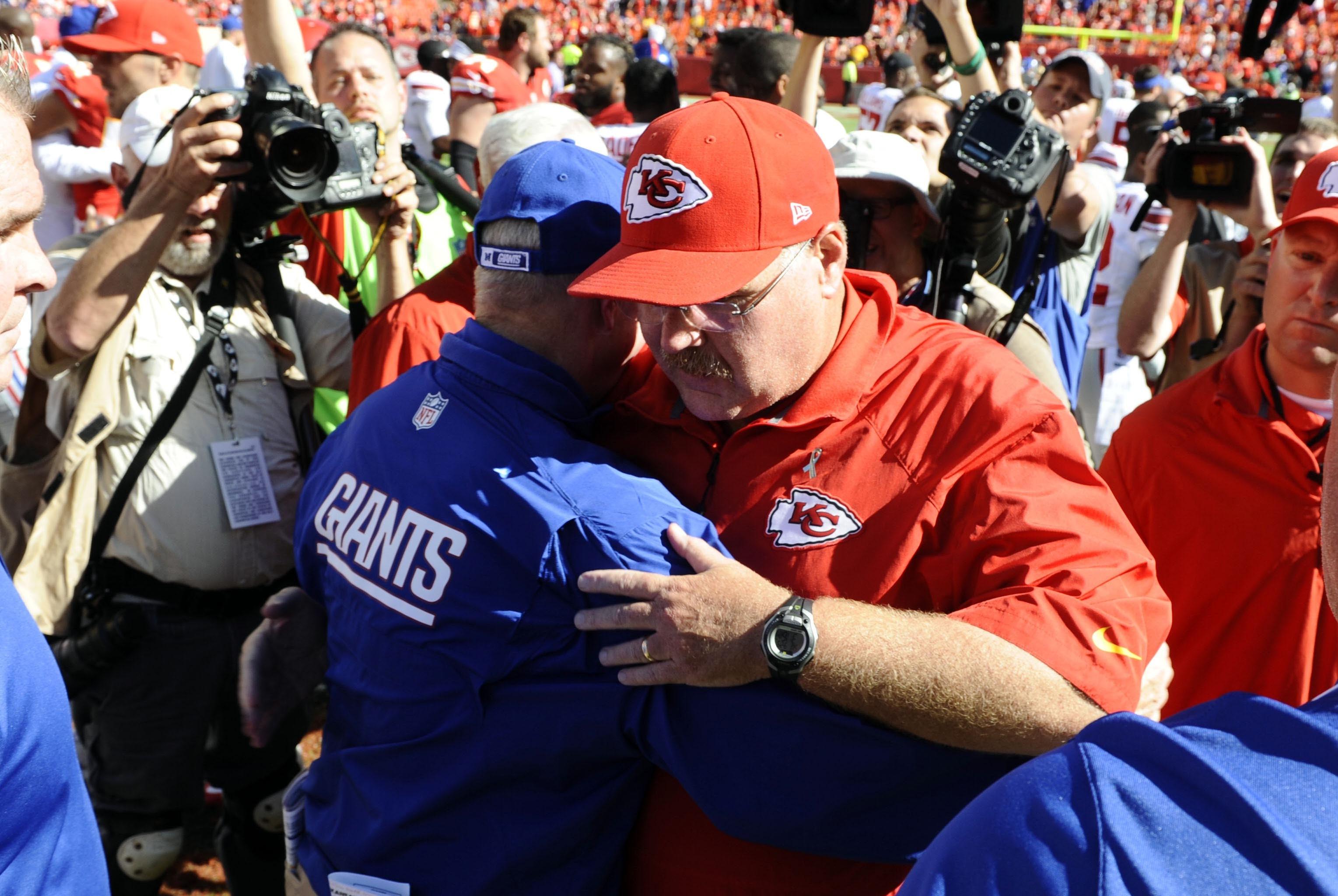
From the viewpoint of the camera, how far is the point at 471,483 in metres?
1.77

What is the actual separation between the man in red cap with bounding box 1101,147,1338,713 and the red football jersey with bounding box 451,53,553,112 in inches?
151

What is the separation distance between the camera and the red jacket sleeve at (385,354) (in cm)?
283

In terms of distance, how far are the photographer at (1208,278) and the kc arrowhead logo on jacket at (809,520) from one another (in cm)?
217

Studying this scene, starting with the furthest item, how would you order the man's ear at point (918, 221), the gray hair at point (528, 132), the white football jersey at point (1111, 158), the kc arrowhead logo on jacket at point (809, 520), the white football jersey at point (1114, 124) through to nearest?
the white football jersey at point (1114, 124), the white football jersey at point (1111, 158), the man's ear at point (918, 221), the gray hair at point (528, 132), the kc arrowhead logo on jacket at point (809, 520)

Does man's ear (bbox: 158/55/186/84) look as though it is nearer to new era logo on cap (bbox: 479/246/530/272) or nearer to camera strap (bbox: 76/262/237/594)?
camera strap (bbox: 76/262/237/594)

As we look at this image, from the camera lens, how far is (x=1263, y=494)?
2377 millimetres

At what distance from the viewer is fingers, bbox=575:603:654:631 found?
5.24 ft

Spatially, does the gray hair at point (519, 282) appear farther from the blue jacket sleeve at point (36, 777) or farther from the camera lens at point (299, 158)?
the camera lens at point (299, 158)

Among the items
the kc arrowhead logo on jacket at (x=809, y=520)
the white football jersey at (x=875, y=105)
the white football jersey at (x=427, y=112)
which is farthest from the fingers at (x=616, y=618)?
the white football jersey at (x=427, y=112)

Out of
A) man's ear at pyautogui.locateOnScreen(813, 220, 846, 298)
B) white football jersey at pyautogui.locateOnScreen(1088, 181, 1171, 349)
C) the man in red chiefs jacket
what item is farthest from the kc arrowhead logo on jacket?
white football jersey at pyautogui.locateOnScreen(1088, 181, 1171, 349)

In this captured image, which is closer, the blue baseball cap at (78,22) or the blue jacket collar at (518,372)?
the blue jacket collar at (518,372)

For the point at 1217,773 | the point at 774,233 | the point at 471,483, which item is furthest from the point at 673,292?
the point at 1217,773

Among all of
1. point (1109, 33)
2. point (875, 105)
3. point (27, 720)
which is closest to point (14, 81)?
point (27, 720)

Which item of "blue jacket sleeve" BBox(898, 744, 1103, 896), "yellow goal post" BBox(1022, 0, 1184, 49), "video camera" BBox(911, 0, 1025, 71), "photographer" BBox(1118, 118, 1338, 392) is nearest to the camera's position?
"blue jacket sleeve" BBox(898, 744, 1103, 896)
